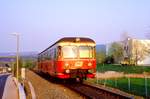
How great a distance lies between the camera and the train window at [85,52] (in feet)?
92.6

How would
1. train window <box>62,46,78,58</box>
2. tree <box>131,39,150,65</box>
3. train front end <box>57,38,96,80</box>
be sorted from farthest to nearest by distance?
tree <box>131,39,150,65</box>
train window <box>62,46,78,58</box>
train front end <box>57,38,96,80</box>

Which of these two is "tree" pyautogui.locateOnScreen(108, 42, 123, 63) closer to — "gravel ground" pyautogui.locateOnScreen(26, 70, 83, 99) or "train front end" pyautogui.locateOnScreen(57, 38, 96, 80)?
"train front end" pyautogui.locateOnScreen(57, 38, 96, 80)

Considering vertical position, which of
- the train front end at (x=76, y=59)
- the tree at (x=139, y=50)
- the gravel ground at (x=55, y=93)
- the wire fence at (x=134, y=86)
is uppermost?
the tree at (x=139, y=50)

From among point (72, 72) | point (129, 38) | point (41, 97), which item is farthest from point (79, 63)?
point (129, 38)

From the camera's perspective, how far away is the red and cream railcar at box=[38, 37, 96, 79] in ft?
90.1

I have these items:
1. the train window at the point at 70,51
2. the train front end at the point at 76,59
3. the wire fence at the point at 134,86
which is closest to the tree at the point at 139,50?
the wire fence at the point at 134,86

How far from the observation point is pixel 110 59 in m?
110

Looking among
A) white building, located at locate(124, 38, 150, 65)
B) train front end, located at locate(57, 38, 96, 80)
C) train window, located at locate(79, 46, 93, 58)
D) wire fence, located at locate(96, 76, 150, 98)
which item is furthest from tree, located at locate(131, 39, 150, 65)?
train front end, located at locate(57, 38, 96, 80)

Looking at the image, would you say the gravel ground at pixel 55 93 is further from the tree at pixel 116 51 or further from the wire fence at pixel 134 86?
the tree at pixel 116 51

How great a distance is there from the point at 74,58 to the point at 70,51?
0.75m

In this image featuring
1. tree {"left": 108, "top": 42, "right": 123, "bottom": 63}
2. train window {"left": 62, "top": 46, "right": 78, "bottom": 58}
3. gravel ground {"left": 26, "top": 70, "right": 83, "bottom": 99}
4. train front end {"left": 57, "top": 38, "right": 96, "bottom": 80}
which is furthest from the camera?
tree {"left": 108, "top": 42, "right": 123, "bottom": 63}

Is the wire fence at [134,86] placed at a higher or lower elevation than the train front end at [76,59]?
lower

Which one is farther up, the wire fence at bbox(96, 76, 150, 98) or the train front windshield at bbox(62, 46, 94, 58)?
the train front windshield at bbox(62, 46, 94, 58)

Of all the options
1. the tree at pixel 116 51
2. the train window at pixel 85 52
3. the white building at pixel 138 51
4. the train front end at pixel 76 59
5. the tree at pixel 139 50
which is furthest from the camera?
the tree at pixel 116 51
